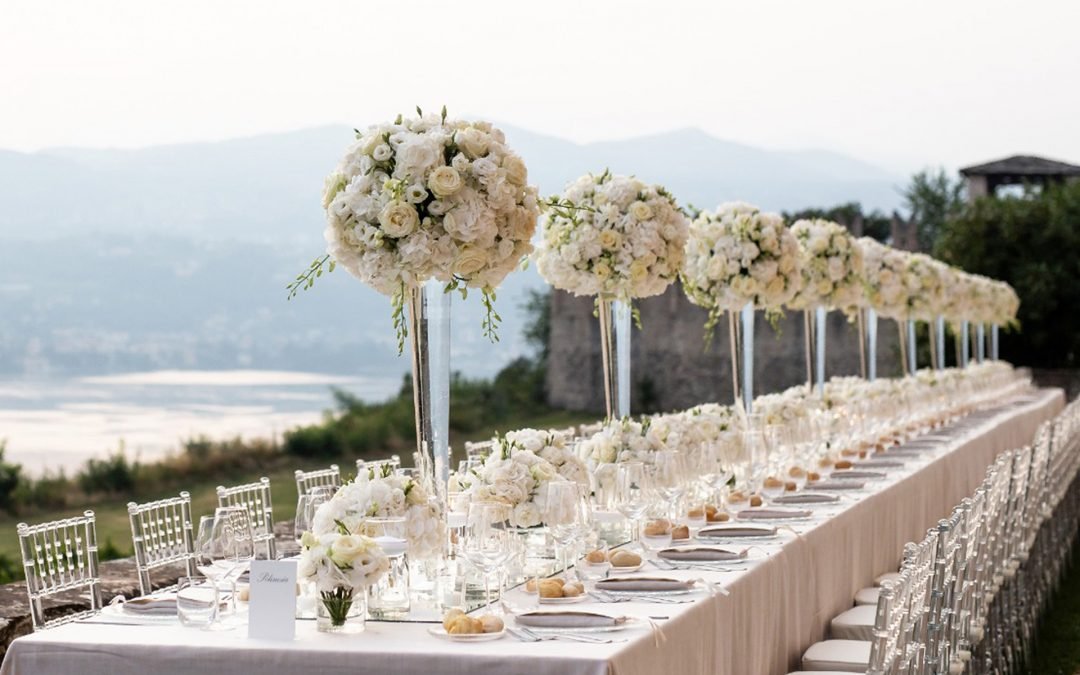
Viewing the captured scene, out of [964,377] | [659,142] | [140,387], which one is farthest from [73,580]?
[659,142]

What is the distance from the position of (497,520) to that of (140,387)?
4679cm

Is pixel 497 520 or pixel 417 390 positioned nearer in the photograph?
pixel 497 520

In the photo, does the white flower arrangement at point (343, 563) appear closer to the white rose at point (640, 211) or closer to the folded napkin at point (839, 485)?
the white rose at point (640, 211)

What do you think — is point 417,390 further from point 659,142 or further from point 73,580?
point 659,142

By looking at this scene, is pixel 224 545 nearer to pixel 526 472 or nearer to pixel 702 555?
pixel 526 472

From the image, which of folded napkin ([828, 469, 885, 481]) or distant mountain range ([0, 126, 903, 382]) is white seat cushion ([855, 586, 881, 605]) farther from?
distant mountain range ([0, 126, 903, 382])

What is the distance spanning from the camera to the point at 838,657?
4414mm

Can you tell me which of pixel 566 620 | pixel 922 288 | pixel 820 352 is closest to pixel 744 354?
pixel 820 352

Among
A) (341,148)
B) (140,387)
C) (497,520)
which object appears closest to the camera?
(497,520)

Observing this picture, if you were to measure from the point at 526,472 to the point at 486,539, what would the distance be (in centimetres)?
43

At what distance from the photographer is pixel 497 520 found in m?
3.43

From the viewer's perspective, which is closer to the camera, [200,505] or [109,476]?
[200,505]

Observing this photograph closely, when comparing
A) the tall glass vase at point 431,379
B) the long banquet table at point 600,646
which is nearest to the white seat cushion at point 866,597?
the long banquet table at point 600,646

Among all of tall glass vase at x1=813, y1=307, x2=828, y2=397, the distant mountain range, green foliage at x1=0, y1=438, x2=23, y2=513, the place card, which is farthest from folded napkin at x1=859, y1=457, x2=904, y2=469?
the distant mountain range
